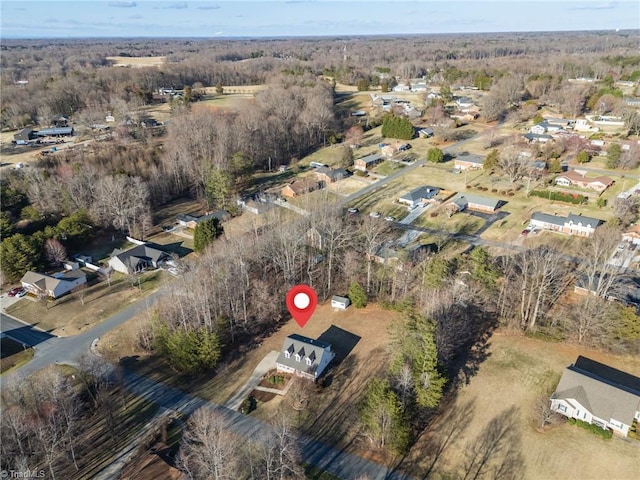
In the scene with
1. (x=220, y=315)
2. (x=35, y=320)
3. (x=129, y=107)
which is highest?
(x=129, y=107)

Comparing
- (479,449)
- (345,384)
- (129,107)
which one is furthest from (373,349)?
(129,107)

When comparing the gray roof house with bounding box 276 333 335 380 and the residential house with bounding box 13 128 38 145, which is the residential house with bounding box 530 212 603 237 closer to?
the gray roof house with bounding box 276 333 335 380

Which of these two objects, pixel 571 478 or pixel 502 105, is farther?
pixel 502 105

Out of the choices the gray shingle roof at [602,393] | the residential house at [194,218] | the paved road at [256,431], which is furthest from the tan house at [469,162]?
the paved road at [256,431]

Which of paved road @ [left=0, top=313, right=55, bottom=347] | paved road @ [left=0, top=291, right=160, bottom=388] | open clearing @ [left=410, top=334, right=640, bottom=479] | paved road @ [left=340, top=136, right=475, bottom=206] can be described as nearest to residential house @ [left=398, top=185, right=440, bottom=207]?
paved road @ [left=340, top=136, right=475, bottom=206]

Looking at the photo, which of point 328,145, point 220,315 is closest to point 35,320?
point 220,315

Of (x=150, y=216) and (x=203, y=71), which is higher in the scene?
(x=203, y=71)

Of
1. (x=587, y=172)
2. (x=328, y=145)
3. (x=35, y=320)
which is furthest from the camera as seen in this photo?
(x=328, y=145)

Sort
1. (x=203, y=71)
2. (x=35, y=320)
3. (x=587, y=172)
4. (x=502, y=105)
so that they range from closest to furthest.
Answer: (x=35, y=320)
(x=587, y=172)
(x=502, y=105)
(x=203, y=71)

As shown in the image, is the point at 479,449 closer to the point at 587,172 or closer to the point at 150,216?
the point at 150,216

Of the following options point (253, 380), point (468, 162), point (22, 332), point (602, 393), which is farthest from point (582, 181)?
point (22, 332)
